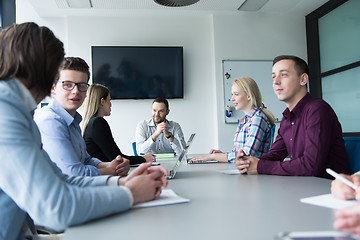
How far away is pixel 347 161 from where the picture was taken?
1706mm

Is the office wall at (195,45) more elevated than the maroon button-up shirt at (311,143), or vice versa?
the office wall at (195,45)

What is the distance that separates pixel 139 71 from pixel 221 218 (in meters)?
4.50

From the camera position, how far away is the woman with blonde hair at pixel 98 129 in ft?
7.09

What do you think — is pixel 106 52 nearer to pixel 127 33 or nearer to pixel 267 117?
pixel 127 33

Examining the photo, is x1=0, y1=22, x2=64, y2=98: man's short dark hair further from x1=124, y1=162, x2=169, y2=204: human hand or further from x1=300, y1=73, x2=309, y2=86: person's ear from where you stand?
x1=300, y1=73, x2=309, y2=86: person's ear

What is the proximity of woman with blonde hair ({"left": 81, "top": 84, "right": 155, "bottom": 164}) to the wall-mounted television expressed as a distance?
8.49ft

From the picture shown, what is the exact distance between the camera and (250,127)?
7.59 ft

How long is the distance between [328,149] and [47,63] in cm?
142

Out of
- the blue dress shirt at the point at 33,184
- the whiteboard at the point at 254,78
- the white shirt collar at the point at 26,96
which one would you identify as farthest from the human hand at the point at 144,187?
the whiteboard at the point at 254,78

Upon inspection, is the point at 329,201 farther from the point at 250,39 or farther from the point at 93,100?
the point at 250,39

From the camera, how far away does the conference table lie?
0.71 m

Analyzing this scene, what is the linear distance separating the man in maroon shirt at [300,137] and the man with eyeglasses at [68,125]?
0.80 meters

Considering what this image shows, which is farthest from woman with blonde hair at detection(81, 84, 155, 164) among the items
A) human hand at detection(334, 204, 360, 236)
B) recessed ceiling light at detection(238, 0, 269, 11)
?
recessed ceiling light at detection(238, 0, 269, 11)

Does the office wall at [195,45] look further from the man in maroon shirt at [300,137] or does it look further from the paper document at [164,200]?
the paper document at [164,200]
